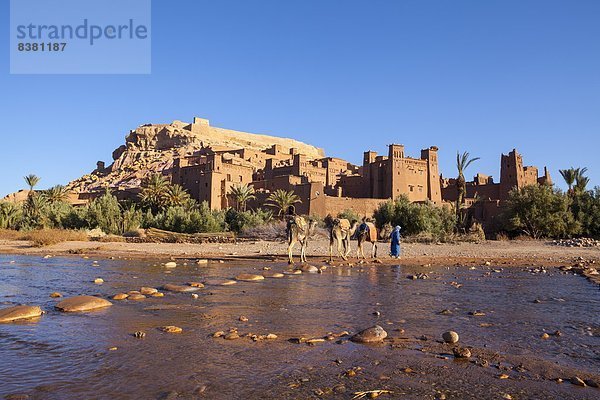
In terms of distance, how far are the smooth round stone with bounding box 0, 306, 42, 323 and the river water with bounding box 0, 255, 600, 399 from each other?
24 cm

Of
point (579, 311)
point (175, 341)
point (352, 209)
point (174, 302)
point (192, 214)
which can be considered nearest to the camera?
point (175, 341)

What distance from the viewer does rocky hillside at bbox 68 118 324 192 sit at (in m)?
89.9

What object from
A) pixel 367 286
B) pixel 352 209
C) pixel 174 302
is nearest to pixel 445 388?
pixel 174 302

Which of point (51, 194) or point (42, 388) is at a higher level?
point (51, 194)

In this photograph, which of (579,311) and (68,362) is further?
(579,311)

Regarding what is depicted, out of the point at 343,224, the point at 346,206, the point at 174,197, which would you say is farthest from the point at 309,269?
the point at 174,197

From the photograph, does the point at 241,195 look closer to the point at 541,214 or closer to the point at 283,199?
the point at 283,199

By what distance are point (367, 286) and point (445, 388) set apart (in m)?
6.56

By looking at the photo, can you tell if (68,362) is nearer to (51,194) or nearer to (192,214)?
(192,214)

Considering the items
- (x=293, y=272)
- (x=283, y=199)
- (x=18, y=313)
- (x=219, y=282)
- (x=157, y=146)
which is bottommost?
(x=293, y=272)

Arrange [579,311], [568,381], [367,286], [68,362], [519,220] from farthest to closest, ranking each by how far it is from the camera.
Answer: [519,220] → [367,286] → [579,311] → [68,362] → [568,381]

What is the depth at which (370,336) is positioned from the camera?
5441 millimetres

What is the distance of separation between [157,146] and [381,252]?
302 ft

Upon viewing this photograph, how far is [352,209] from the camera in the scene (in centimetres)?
4228
